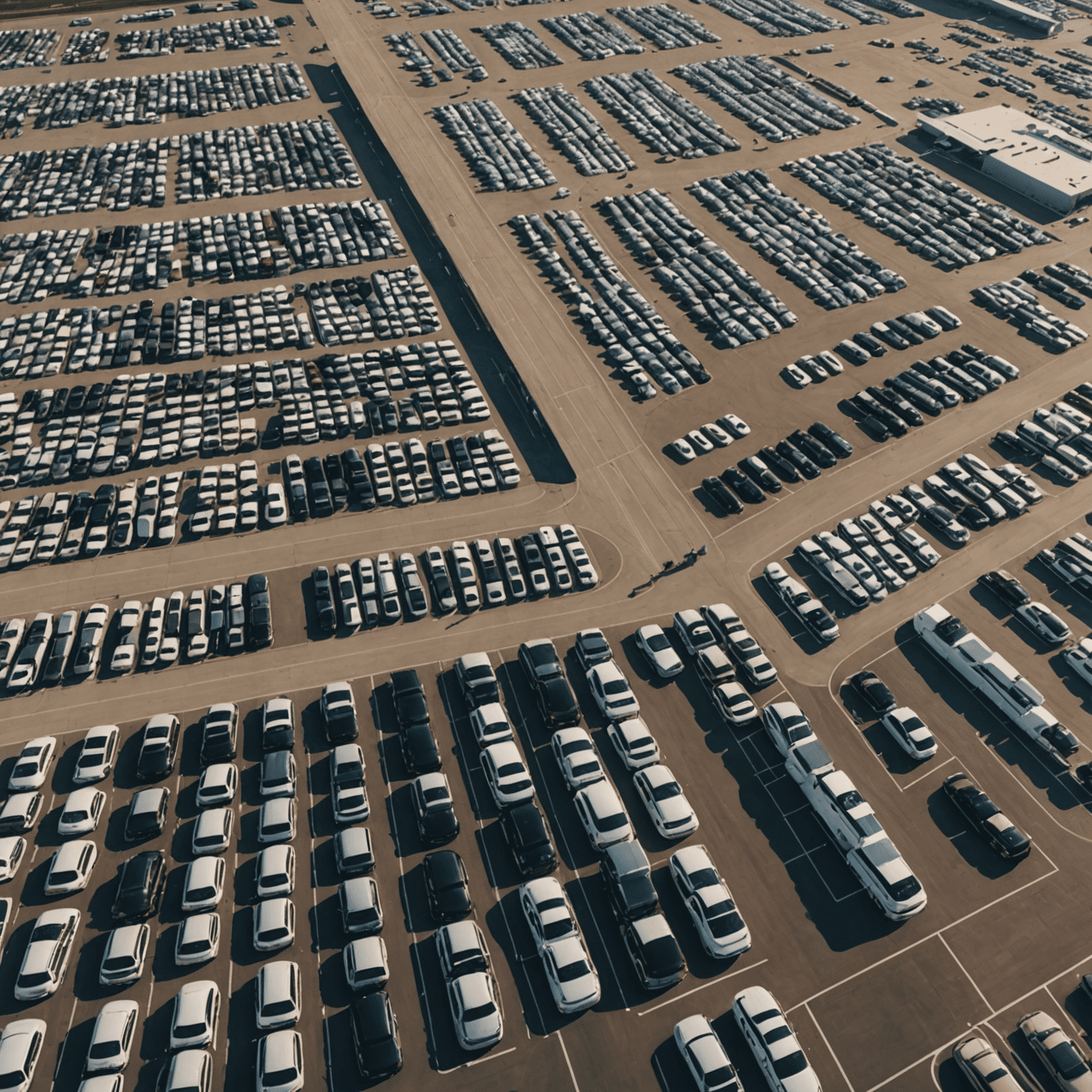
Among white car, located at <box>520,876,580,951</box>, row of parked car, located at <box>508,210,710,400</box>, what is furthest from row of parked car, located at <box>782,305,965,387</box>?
white car, located at <box>520,876,580,951</box>

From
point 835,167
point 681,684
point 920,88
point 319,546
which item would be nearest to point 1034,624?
point 681,684

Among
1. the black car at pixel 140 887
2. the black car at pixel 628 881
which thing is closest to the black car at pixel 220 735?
the black car at pixel 140 887

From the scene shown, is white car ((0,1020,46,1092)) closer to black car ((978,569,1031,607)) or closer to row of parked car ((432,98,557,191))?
black car ((978,569,1031,607))

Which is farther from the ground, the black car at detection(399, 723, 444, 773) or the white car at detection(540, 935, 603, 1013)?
the black car at detection(399, 723, 444, 773)

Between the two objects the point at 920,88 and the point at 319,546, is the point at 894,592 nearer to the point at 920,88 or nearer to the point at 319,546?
the point at 319,546

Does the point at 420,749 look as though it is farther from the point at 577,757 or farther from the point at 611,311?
the point at 611,311

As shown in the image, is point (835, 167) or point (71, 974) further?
point (835, 167)
